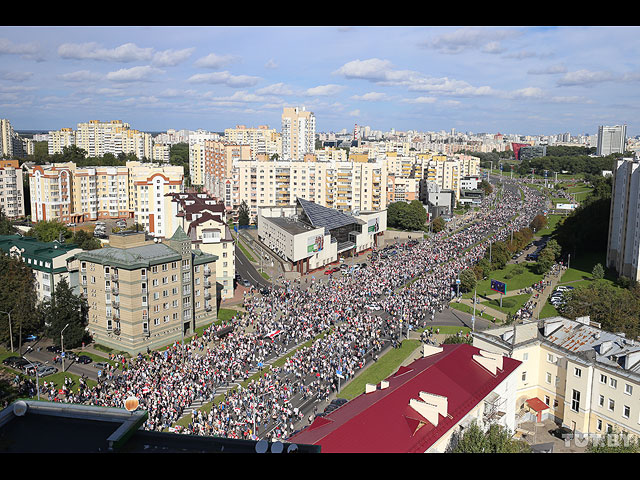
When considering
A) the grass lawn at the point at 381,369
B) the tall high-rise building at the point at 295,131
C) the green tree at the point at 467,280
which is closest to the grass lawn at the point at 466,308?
the green tree at the point at 467,280

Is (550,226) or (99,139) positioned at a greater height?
(99,139)

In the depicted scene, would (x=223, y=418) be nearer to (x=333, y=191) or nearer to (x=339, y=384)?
(x=339, y=384)

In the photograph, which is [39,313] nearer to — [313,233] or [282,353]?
[282,353]

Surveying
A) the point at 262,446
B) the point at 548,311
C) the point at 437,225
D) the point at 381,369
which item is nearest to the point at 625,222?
the point at 548,311

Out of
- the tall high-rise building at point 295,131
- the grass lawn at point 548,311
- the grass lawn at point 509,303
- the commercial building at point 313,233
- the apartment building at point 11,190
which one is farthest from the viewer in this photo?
the tall high-rise building at point 295,131

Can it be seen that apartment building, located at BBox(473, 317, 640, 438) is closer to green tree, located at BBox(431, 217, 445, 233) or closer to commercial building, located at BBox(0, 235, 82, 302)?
commercial building, located at BBox(0, 235, 82, 302)

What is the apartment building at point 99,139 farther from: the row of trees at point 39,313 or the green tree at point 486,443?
the green tree at point 486,443
